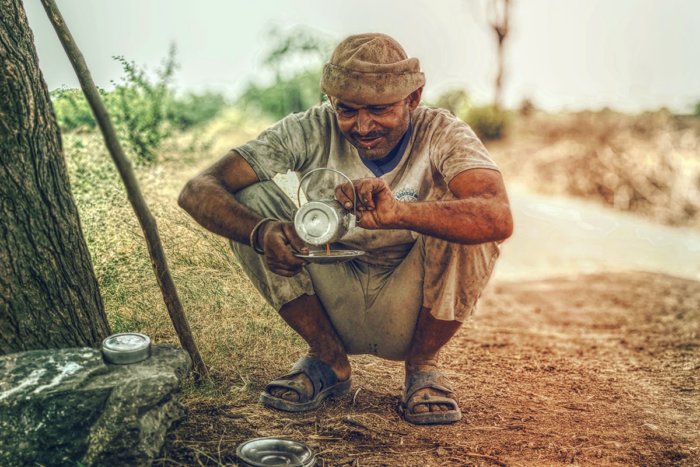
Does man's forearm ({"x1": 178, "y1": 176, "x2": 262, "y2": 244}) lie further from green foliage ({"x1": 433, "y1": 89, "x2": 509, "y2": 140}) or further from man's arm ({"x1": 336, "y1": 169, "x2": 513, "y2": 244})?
green foliage ({"x1": 433, "y1": 89, "x2": 509, "y2": 140})

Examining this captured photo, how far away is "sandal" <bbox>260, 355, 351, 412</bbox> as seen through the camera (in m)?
3.09

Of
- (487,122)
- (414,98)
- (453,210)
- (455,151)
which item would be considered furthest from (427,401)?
(487,122)

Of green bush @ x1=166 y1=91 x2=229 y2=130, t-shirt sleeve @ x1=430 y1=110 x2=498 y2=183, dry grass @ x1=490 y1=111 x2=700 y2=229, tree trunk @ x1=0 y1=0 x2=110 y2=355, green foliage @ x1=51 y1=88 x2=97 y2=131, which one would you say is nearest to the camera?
tree trunk @ x1=0 y1=0 x2=110 y2=355

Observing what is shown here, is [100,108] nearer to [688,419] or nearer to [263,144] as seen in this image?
[263,144]

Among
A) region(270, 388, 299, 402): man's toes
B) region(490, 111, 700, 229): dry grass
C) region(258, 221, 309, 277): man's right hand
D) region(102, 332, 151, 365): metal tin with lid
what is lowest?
region(490, 111, 700, 229): dry grass

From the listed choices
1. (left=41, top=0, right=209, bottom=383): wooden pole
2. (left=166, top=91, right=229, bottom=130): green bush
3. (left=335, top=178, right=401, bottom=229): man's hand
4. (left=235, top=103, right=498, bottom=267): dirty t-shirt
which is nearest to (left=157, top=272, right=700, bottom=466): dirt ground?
(left=41, top=0, right=209, bottom=383): wooden pole

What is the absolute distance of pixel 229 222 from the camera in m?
2.99

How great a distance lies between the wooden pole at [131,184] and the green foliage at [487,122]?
13258 millimetres

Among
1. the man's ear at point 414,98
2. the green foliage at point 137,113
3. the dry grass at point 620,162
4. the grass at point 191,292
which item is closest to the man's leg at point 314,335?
the grass at point 191,292

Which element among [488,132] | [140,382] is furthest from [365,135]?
[488,132]

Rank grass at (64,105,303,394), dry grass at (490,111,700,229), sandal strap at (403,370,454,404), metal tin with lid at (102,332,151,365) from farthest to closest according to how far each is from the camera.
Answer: dry grass at (490,111,700,229), grass at (64,105,303,394), sandal strap at (403,370,454,404), metal tin with lid at (102,332,151,365)

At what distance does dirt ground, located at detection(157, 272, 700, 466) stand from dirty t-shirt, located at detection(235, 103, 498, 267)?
73 cm

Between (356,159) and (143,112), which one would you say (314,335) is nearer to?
(356,159)

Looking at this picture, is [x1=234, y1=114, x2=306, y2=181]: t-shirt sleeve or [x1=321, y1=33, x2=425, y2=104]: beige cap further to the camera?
[x1=234, y1=114, x2=306, y2=181]: t-shirt sleeve
